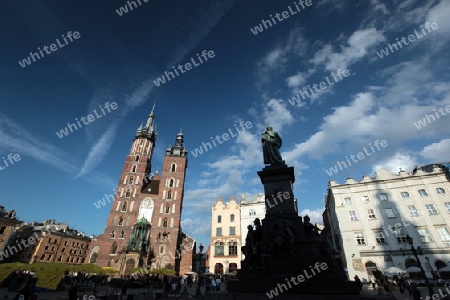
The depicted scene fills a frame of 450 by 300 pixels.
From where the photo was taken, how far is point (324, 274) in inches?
312

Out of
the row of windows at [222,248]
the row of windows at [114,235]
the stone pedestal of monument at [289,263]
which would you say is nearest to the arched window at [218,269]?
the row of windows at [222,248]

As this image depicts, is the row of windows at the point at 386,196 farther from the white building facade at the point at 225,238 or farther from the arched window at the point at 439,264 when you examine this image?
the white building facade at the point at 225,238

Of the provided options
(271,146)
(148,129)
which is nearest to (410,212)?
(271,146)

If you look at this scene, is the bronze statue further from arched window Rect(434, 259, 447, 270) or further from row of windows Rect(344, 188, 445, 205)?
row of windows Rect(344, 188, 445, 205)

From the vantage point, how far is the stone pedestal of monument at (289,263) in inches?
303

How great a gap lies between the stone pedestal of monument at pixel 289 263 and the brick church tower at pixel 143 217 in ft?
111

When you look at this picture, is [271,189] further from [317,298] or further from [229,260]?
[229,260]

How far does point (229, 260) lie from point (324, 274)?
33.0 meters

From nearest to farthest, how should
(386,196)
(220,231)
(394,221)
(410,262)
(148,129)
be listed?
(410,262) < (394,221) < (386,196) < (220,231) < (148,129)

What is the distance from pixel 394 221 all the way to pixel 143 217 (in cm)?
4002

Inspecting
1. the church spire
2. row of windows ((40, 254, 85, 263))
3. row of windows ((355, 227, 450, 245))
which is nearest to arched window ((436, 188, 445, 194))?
row of windows ((355, 227, 450, 245))

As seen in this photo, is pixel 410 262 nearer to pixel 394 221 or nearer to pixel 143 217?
pixel 394 221

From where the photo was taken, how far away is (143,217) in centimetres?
Answer: 4222

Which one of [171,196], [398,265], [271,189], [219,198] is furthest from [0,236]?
[398,265]
